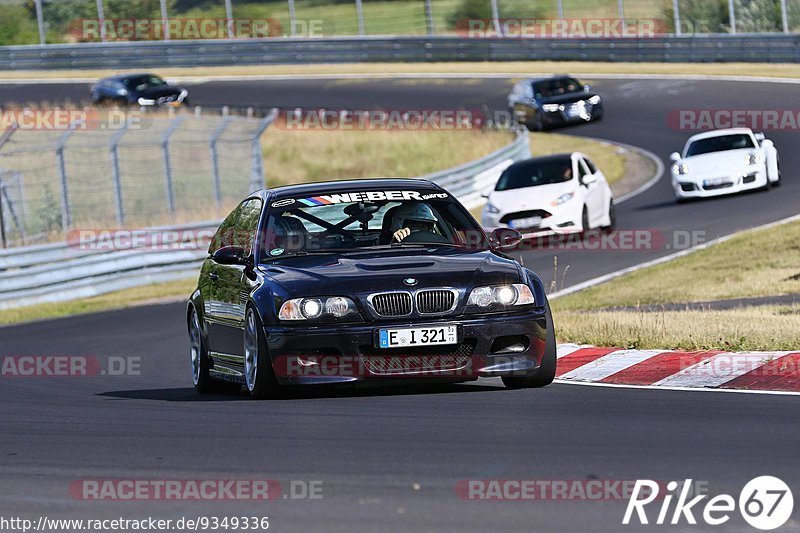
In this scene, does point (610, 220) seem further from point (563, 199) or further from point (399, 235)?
point (399, 235)

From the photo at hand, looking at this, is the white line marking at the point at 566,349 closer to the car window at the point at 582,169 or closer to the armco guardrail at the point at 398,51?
the car window at the point at 582,169

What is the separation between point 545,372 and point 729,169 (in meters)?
17.8

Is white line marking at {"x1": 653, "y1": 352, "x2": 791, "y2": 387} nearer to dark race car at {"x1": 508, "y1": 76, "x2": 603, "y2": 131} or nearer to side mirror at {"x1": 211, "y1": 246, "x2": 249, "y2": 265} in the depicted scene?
side mirror at {"x1": 211, "y1": 246, "x2": 249, "y2": 265}

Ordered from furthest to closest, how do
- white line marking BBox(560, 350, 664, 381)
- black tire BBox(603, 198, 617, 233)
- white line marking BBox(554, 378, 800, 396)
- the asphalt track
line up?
black tire BBox(603, 198, 617, 233)
white line marking BBox(560, 350, 664, 381)
white line marking BBox(554, 378, 800, 396)
the asphalt track

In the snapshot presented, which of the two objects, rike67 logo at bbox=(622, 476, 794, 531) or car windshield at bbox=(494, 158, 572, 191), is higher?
rike67 logo at bbox=(622, 476, 794, 531)

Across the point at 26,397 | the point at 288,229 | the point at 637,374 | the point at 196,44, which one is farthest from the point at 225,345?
the point at 196,44

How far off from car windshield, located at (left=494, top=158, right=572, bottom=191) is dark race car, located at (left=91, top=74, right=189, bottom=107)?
24.5m

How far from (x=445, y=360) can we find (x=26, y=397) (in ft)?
11.7

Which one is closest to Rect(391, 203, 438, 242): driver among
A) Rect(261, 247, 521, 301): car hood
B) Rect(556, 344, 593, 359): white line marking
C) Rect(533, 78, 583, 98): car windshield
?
Rect(261, 247, 521, 301): car hood

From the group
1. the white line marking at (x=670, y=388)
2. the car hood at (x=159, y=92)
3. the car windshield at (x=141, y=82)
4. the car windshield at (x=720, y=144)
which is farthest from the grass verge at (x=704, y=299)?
the car windshield at (x=141, y=82)

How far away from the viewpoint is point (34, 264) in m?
23.1

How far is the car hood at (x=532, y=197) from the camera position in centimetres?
2331

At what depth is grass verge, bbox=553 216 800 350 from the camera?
1150 cm

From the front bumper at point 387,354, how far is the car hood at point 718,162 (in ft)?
59.1
